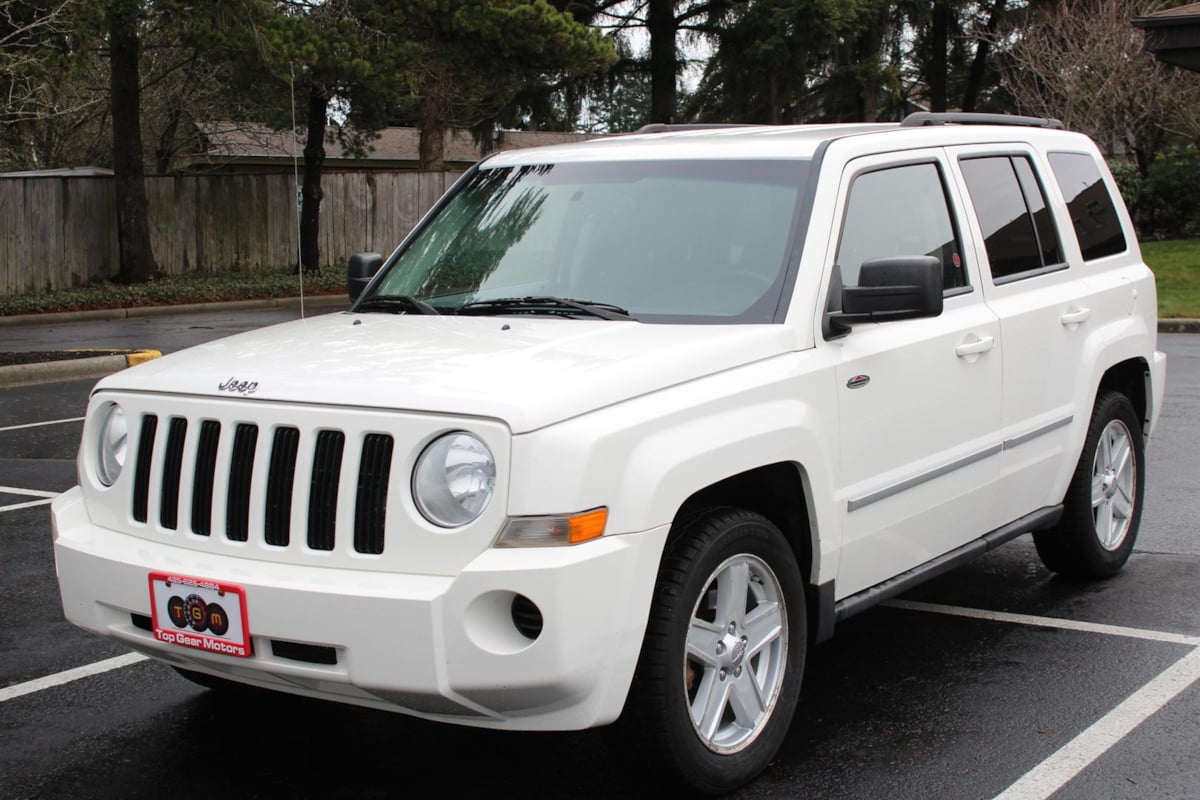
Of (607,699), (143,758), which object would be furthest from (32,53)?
(607,699)

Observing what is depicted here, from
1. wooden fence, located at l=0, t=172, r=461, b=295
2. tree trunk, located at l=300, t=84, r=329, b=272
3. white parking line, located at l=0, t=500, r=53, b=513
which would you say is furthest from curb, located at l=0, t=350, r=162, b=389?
tree trunk, located at l=300, t=84, r=329, b=272

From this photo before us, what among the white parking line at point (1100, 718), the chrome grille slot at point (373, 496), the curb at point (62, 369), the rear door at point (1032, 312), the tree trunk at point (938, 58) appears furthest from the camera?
the tree trunk at point (938, 58)

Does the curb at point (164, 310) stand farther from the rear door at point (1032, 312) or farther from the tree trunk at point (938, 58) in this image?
the tree trunk at point (938, 58)

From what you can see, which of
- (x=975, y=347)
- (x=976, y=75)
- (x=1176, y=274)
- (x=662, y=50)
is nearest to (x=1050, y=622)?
(x=975, y=347)

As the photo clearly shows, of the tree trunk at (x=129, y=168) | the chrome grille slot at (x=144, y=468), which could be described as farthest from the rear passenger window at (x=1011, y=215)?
the tree trunk at (x=129, y=168)

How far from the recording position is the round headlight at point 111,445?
4324mm

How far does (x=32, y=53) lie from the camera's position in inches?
768

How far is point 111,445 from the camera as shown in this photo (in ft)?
14.3

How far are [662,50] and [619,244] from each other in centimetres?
3005

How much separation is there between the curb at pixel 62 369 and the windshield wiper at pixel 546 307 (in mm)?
9685

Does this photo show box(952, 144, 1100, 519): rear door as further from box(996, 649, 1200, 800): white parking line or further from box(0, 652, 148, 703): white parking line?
box(0, 652, 148, 703): white parking line

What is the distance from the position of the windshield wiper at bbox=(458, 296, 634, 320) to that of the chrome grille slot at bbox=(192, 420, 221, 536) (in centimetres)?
115

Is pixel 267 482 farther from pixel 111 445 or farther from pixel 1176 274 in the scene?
pixel 1176 274

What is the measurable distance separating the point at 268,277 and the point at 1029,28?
57.2ft
